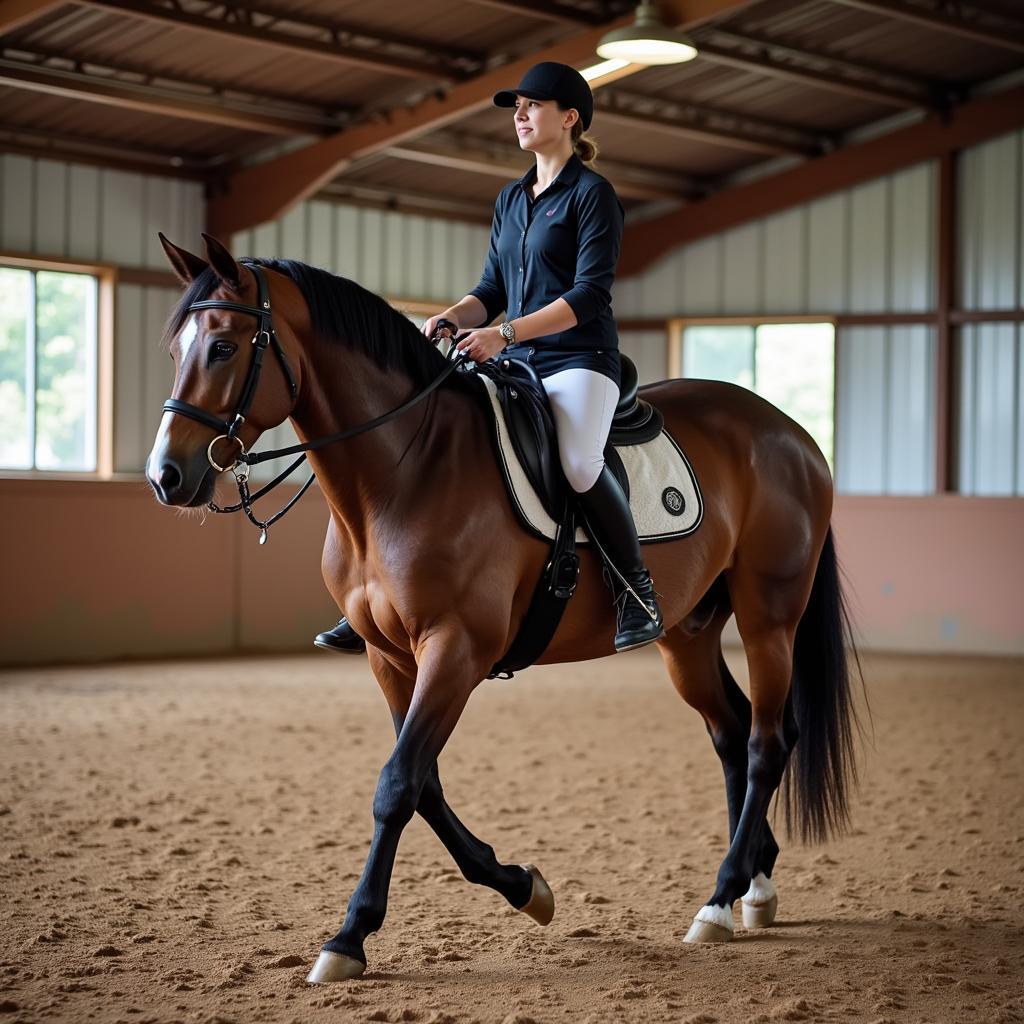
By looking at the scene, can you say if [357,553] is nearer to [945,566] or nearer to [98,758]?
[98,758]

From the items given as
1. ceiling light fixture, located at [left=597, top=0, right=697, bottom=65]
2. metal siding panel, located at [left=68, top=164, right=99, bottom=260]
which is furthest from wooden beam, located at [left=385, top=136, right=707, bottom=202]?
ceiling light fixture, located at [left=597, top=0, right=697, bottom=65]

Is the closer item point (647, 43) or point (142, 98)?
point (647, 43)

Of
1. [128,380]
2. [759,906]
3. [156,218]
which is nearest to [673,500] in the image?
[759,906]

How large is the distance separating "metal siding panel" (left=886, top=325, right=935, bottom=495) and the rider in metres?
9.73

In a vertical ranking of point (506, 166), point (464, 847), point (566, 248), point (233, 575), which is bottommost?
point (464, 847)

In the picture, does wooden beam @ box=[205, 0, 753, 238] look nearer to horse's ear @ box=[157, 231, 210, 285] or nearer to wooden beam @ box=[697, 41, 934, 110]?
wooden beam @ box=[697, 41, 934, 110]

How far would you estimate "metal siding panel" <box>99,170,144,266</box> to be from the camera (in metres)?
11.0

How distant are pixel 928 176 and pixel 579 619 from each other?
10511 millimetres

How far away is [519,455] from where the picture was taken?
10.8ft

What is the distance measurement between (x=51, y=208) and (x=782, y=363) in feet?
23.3

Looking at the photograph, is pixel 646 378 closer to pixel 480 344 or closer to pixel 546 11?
pixel 546 11

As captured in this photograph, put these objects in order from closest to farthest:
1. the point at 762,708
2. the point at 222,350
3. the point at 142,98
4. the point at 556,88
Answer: the point at 222,350 < the point at 556,88 < the point at 762,708 < the point at 142,98

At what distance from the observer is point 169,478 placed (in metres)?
2.75

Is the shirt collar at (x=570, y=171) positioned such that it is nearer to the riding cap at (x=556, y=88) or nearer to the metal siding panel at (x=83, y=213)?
the riding cap at (x=556, y=88)
